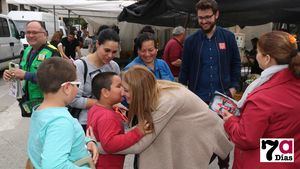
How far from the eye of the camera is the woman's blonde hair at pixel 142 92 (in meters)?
2.15

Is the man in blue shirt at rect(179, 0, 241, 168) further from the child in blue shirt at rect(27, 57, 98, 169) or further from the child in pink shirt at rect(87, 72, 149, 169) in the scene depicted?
the child in blue shirt at rect(27, 57, 98, 169)

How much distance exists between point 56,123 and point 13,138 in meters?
4.51

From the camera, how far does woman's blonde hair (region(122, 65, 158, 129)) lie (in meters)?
2.15

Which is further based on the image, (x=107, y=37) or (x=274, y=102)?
(x=107, y=37)

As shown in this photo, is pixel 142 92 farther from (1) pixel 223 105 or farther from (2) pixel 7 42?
(2) pixel 7 42

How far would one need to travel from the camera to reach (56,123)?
1682 millimetres

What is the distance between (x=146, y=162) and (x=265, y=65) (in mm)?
941

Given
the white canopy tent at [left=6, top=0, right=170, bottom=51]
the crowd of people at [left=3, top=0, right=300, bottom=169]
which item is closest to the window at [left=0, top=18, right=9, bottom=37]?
the white canopy tent at [left=6, top=0, right=170, bottom=51]

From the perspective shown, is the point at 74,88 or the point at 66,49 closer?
the point at 74,88

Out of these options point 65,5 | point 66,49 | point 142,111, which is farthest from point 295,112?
point 65,5

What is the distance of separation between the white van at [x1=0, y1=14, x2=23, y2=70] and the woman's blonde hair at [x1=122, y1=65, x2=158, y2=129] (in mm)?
10930

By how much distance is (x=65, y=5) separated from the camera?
48.0ft

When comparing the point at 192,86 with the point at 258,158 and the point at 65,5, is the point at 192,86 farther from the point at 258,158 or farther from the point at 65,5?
the point at 65,5

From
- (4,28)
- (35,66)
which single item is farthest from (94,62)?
(4,28)
